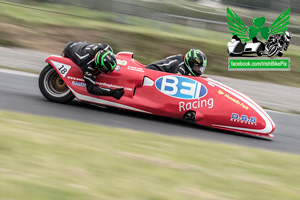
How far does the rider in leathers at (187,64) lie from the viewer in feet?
25.1

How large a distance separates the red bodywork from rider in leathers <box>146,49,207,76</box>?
0.29 metres

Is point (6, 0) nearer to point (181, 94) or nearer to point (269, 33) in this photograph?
point (269, 33)

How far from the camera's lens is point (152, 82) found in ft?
24.5

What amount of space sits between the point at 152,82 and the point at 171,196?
4.09m

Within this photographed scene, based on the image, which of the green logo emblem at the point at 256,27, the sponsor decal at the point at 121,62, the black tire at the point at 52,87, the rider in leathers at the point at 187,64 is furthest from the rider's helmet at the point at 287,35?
the black tire at the point at 52,87

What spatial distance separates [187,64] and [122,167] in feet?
12.9

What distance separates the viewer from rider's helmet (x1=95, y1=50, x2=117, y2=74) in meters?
7.23

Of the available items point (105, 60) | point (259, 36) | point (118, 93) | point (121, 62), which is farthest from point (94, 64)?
point (259, 36)

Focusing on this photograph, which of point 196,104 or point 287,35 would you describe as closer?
point 196,104

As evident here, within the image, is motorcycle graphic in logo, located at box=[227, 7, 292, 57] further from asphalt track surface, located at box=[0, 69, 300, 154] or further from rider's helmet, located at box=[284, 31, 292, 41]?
asphalt track surface, located at box=[0, 69, 300, 154]

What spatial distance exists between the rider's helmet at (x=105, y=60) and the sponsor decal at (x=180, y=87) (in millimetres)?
785

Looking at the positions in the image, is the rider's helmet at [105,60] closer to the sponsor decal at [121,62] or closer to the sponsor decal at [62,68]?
the sponsor decal at [121,62]

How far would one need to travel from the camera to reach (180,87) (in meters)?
7.38

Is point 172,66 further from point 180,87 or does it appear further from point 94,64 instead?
point 94,64
